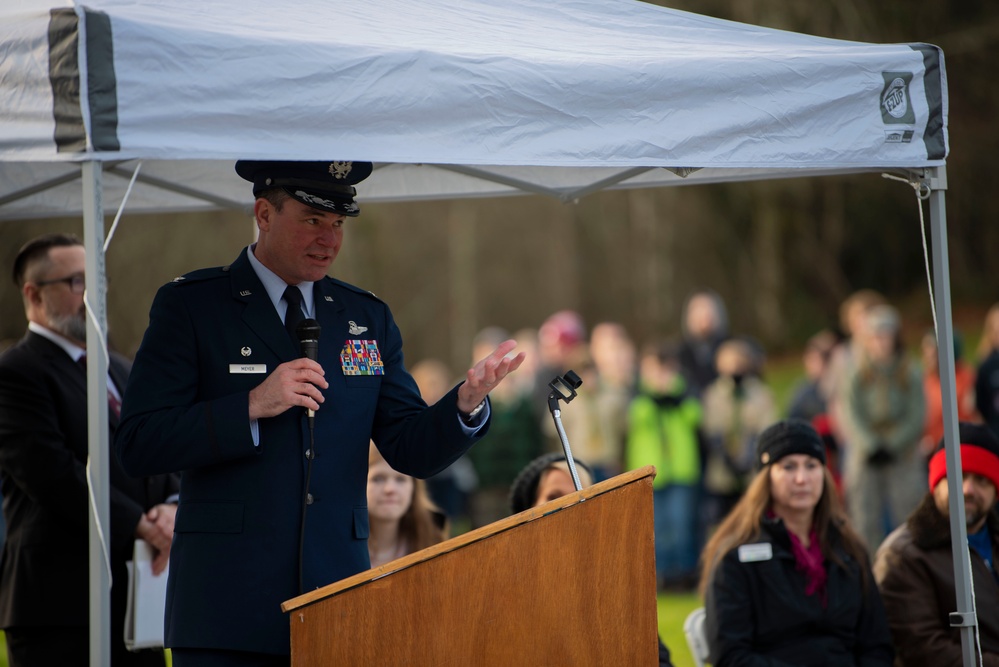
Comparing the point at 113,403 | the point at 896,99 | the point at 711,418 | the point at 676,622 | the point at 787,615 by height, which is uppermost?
the point at 896,99

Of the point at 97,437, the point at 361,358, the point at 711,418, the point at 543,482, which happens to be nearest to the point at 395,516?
the point at 543,482

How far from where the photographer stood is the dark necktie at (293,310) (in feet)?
11.3

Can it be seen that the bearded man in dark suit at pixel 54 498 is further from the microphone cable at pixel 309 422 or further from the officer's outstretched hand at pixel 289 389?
the officer's outstretched hand at pixel 289 389

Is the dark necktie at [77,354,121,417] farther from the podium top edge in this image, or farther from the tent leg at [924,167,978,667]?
the tent leg at [924,167,978,667]

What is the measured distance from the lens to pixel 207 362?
3322 mm

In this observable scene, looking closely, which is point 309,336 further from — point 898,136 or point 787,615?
point 787,615

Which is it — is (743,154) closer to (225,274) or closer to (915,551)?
(225,274)

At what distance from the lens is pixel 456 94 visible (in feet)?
10.7

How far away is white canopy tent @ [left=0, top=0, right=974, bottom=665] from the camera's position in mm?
2883

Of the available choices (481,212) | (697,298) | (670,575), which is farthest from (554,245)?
(670,575)

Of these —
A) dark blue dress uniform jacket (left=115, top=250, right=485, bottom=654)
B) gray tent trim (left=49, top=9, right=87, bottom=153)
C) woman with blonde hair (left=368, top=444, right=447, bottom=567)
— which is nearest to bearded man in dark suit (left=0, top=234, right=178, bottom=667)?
woman with blonde hair (left=368, top=444, right=447, bottom=567)

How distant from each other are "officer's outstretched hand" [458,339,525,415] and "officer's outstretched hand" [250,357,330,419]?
418mm

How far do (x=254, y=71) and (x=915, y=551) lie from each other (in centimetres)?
329

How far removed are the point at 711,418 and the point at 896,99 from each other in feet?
22.7
